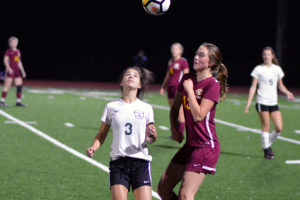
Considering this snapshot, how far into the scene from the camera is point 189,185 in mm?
4871

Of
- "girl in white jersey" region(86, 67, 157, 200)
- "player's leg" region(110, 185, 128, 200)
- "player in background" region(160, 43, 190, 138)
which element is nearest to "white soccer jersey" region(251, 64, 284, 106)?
"player in background" region(160, 43, 190, 138)

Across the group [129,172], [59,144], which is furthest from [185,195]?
[59,144]

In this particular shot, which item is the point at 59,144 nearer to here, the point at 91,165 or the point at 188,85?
the point at 91,165

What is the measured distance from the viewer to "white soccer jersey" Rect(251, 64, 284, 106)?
32.3 ft

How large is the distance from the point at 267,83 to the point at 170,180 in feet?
17.2

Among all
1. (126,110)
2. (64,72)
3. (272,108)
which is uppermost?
(126,110)

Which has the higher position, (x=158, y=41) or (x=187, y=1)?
(x=187, y=1)

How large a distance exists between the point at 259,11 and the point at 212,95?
122 feet

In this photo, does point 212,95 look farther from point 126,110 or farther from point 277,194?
point 277,194

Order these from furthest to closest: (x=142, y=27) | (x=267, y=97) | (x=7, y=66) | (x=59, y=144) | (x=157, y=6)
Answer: (x=142, y=27) < (x=7, y=66) < (x=59, y=144) < (x=267, y=97) < (x=157, y=6)

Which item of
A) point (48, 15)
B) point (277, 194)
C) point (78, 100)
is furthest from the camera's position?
point (48, 15)

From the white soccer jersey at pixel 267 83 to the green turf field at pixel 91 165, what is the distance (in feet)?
3.61

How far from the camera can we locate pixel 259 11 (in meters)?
40.7

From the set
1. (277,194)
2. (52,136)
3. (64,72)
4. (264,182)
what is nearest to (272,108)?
(264,182)
